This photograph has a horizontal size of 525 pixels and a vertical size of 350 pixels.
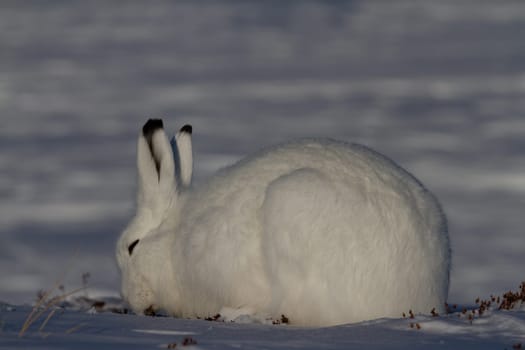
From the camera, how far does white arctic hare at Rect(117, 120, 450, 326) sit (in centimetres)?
730

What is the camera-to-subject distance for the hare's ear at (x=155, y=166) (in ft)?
29.1

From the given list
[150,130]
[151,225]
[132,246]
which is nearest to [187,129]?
[150,130]

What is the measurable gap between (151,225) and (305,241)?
2.45 m

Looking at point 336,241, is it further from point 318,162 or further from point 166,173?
point 166,173

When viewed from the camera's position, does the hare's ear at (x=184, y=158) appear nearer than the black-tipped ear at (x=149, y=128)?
No

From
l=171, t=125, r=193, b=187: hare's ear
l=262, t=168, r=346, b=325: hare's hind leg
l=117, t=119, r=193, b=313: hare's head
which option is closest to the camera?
l=262, t=168, r=346, b=325: hare's hind leg

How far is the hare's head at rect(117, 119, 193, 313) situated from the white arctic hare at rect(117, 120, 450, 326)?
0.02 m

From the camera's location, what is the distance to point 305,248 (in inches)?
286

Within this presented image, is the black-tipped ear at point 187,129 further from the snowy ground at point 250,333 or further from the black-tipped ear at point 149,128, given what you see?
the snowy ground at point 250,333

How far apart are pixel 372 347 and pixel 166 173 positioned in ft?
13.2

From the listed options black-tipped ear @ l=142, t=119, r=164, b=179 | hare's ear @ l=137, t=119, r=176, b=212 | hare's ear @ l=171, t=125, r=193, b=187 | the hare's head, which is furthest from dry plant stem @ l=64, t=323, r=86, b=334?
hare's ear @ l=171, t=125, r=193, b=187

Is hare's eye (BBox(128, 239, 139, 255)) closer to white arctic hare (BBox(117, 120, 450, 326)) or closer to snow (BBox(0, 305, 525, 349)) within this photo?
white arctic hare (BBox(117, 120, 450, 326))

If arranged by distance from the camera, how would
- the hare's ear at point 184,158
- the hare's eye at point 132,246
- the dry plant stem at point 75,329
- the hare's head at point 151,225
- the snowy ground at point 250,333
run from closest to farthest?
the snowy ground at point 250,333, the dry plant stem at point 75,329, the hare's head at point 151,225, the hare's eye at point 132,246, the hare's ear at point 184,158

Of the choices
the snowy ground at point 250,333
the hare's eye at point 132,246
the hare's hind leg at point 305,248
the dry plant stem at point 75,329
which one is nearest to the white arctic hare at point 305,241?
the hare's hind leg at point 305,248
